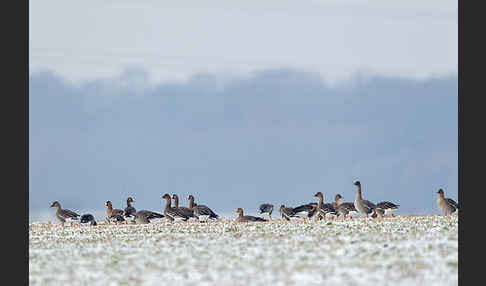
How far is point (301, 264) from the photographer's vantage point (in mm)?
20547

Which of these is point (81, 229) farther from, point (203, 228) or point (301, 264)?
point (301, 264)

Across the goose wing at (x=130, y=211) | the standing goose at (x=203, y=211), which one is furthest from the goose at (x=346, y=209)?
the goose wing at (x=130, y=211)

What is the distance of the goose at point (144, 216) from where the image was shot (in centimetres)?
3838

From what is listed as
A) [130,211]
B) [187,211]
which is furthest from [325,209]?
[130,211]

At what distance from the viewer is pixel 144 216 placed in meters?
38.5

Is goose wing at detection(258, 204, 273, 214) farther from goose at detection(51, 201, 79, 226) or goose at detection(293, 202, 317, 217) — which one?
goose at detection(51, 201, 79, 226)

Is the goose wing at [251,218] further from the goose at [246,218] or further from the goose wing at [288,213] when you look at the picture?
the goose wing at [288,213]

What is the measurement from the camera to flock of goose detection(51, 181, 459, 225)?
36156mm

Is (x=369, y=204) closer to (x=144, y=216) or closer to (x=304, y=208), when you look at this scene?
(x=304, y=208)

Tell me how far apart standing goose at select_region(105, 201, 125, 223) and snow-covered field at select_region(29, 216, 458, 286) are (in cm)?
741

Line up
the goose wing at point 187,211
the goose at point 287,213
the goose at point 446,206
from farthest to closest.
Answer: the goose wing at point 187,211 → the goose at point 287,213 → the goose at point 446,206

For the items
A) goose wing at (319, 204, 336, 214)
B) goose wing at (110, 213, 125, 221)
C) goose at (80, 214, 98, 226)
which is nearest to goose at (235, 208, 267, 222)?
goose wing at (319, 204, 336, 214)

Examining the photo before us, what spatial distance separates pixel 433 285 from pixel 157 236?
1417cm

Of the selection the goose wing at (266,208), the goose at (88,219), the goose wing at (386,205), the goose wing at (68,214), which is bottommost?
the goose at (88,219)
